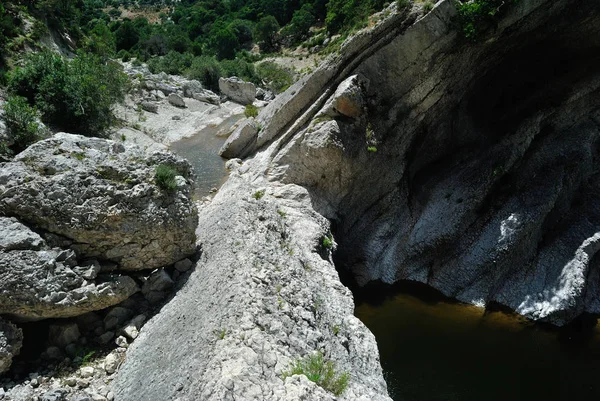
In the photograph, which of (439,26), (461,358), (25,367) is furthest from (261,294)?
(439,26)

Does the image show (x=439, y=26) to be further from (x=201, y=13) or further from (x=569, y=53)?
(x=201, y=13)

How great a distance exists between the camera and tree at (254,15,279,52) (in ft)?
279

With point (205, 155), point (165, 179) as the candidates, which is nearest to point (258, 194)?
point (165, 179)

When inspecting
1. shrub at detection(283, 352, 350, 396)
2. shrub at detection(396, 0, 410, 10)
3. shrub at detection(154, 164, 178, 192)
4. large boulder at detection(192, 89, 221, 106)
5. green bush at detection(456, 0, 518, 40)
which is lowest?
large boulder at detection(192, 89, 221, 106)

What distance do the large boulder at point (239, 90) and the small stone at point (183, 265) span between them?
40635 millimetres

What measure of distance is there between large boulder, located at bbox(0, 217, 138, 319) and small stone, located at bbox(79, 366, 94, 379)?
154 cm

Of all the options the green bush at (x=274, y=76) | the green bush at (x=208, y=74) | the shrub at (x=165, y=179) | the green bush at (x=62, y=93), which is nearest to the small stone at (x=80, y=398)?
the shrub at (x=165, y=179)

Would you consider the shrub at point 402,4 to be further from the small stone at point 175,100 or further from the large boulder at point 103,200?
the small stone at point 175,100

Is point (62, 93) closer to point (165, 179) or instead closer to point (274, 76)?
point (165, 179)

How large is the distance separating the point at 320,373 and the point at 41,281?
7461 mm

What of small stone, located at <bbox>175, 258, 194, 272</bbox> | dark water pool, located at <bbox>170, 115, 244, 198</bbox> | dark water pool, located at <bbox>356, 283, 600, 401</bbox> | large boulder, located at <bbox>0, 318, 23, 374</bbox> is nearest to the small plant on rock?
dark water pool, located at <bbox>170, 115, 244, 198</bbox>

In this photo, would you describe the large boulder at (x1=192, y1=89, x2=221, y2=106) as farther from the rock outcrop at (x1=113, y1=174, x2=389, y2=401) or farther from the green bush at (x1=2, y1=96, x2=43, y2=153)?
the rock outcrop at (x1=113, y1=174, x2=389, y2=401)

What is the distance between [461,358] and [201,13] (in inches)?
5079

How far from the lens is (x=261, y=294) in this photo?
10.6m
